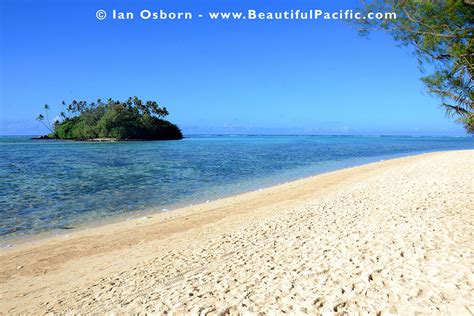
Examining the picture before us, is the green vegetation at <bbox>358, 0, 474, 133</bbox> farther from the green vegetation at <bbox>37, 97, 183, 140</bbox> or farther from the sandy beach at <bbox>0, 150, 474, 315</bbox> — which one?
the green vegetation at <bbox>37, 97, 183, 140</bbox>

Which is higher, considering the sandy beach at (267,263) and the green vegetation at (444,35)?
the green vegetation at (444,35)

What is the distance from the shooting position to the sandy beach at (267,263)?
5160 mm

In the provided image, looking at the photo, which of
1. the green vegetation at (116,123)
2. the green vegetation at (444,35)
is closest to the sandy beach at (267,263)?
the green vegetation at (444,35)

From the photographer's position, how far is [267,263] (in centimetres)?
697

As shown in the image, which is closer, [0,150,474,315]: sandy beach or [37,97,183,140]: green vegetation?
[0,150,474,315]: sandy beach

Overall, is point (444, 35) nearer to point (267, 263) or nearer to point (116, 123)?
point (267, 263)

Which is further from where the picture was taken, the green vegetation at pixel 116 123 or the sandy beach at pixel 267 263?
the green vegetation at pixel 116 123

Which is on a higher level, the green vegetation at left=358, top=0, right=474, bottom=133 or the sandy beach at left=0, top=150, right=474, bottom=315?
the green vegetation at left=358, top=0, right=474, bottom=133

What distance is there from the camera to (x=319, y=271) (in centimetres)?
619

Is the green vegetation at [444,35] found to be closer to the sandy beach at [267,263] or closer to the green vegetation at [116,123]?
the sandy beach at [267,263]

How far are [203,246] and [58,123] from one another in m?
163

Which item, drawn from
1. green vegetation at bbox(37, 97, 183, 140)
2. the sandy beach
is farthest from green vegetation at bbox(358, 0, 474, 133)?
green vegetation at bbox(37, 97, 183, 140)

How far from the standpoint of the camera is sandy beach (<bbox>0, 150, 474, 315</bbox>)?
5160mm

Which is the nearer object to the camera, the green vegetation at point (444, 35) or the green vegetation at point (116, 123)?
the green vegetation at point (444, 35)
